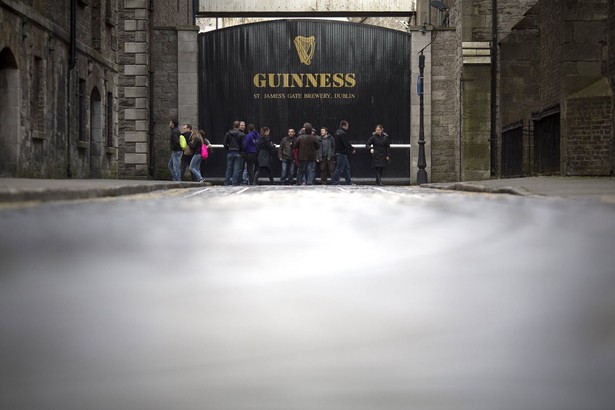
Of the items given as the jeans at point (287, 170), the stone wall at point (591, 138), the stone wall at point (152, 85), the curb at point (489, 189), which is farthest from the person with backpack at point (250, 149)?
the stone wall at point (591, 138)

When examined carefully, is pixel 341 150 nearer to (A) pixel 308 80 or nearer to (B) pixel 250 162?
(B) pixel 250 162

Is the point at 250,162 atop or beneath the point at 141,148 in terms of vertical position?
beneath

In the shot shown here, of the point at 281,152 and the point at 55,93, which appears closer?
the point at 55,93

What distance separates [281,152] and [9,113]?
10.4 m

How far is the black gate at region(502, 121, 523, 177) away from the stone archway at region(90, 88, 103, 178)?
10649 mm

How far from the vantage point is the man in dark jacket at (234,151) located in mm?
26391

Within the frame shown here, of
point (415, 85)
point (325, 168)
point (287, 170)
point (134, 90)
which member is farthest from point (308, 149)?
point (134, 90)

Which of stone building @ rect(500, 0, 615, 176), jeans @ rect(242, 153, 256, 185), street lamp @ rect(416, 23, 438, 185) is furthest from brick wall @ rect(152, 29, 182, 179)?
stone building @ rect(500, 0, 615, 176)

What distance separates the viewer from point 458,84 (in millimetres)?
30688

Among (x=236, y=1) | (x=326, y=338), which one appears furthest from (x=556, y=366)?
(x=236, y=1)

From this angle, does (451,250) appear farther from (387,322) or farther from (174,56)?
(174,56)

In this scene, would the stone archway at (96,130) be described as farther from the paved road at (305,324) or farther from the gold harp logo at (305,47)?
the paved road at (305,324)

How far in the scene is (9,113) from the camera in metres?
20.0

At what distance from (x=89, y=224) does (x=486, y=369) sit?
16.8ft
